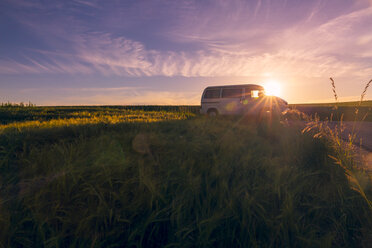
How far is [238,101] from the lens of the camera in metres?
10.8

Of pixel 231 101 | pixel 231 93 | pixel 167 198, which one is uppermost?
pixel 231 93

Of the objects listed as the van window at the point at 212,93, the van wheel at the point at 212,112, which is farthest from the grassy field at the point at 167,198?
Result: the van window at the point at 212,93

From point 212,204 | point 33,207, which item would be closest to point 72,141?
point 33,207

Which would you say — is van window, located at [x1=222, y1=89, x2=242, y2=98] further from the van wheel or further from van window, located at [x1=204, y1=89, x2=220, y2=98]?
the van wheel

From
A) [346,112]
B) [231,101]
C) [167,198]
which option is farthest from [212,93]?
[346,112]

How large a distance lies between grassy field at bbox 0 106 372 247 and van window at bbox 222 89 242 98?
7984mm

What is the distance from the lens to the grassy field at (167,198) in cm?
156

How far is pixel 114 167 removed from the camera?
92.0 inches

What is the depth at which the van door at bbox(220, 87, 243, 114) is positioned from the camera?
10820mm

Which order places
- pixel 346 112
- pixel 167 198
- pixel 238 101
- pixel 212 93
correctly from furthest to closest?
pixel 346 112, pixel 212 93, pixel 238 101, pixel 167 198

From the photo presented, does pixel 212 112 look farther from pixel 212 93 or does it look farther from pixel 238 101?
pixel 238 101

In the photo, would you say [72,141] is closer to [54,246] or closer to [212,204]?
[54,246]

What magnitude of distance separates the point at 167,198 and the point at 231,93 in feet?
32.1

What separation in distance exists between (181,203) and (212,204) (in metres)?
0.32
